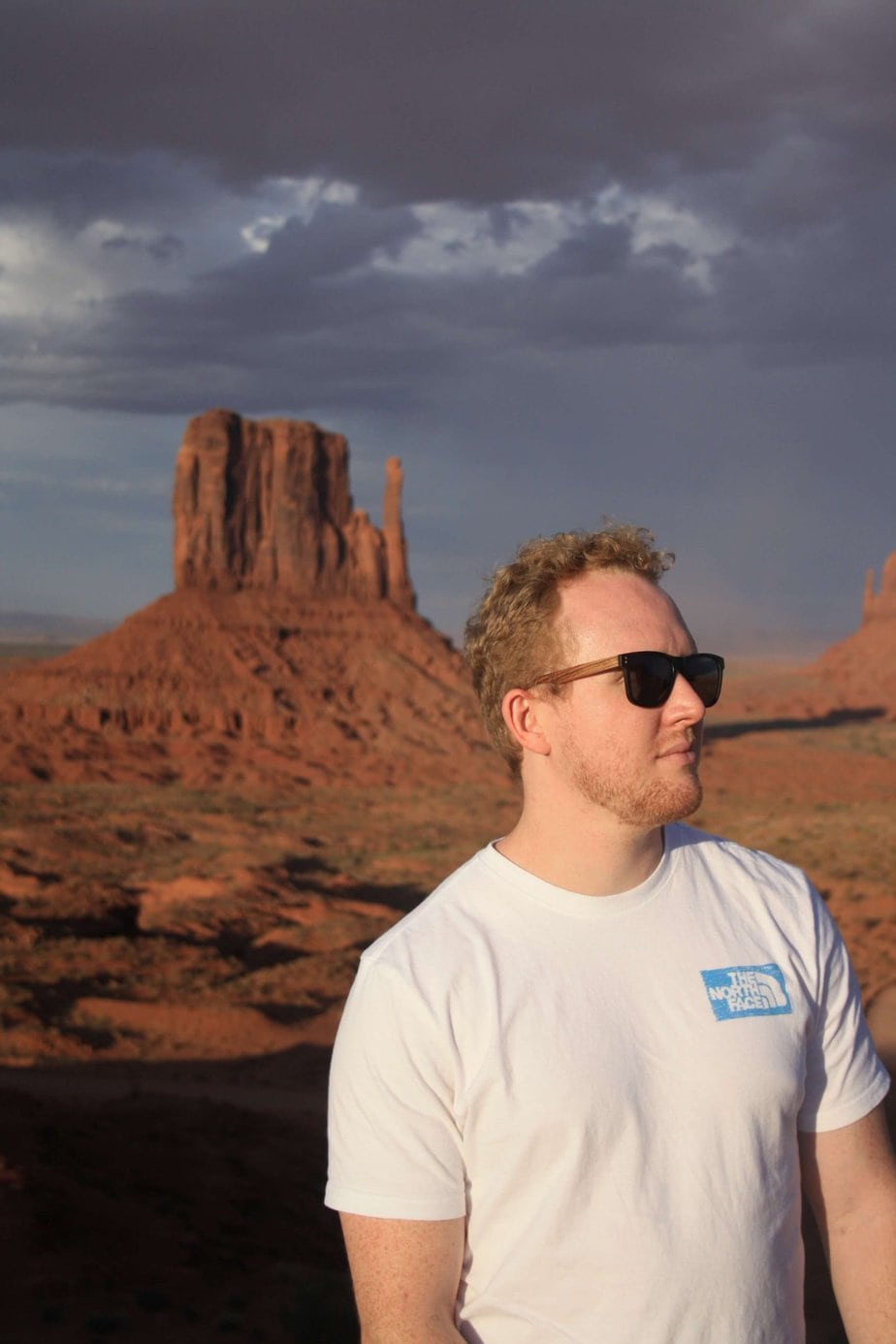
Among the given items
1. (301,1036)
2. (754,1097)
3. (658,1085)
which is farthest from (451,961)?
(301,1036)

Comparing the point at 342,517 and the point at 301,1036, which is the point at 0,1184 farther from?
the point at 342,517

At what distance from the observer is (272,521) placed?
62.9 m

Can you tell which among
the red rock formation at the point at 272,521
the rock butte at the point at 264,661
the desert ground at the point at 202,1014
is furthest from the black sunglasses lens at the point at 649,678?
the red rock formation at the point at 272,521

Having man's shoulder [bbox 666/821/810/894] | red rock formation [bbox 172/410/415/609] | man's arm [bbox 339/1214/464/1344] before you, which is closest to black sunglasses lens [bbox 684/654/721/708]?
man's shoulder [bbox 666/821/810/894]

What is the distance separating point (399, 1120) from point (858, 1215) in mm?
879

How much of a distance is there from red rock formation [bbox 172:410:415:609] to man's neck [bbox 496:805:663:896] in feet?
196

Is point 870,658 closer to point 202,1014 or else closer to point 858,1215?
point 202,1014

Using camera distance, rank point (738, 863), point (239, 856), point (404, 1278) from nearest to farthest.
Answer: point (404, 1278), point (738, 863), point (239, 856)

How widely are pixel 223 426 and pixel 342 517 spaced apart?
7726mm

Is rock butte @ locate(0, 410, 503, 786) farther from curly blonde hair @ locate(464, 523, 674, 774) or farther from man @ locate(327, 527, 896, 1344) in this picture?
man @ locate(327, 527, 896, 1344)

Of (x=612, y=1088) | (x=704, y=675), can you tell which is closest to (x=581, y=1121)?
(x=612, y=1088)

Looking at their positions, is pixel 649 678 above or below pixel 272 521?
below

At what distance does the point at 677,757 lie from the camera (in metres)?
2.32

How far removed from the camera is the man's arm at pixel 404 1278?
192cm
